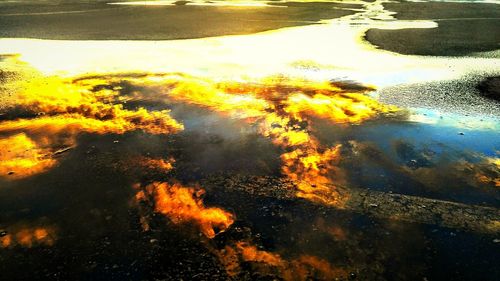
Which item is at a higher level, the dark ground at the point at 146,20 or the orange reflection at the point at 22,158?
the dark ground at the point at 146,20

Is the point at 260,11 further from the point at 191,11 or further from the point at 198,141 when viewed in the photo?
the point at 198,141

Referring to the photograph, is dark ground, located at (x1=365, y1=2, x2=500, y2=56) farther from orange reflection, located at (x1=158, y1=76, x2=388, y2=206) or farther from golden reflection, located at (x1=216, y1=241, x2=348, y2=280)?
golden reflection, located at (x1=216, y1=241, x2=348, y2=280)

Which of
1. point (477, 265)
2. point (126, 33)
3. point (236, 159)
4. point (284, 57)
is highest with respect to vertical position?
point (126, 33)

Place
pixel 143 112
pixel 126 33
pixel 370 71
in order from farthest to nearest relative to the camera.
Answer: pixel 126 33 → pixel 370 71 → pixel 143 112

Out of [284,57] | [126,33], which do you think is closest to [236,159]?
[284,57]

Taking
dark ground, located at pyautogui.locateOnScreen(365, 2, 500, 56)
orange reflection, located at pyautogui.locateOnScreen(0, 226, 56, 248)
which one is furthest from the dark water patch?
orange reflection, located at pyautogui.locateOnScreen(0, 226, 56, 248)

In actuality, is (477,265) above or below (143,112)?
below

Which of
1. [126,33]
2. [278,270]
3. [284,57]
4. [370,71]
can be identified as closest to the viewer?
[278,270]

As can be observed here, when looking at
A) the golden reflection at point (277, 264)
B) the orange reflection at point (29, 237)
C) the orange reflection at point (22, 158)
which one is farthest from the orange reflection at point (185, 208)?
the orange reflection at point (22, 158)

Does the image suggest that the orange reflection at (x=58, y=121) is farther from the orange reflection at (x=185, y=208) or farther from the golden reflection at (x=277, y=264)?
the golden reflection at (x=277, y=264)
